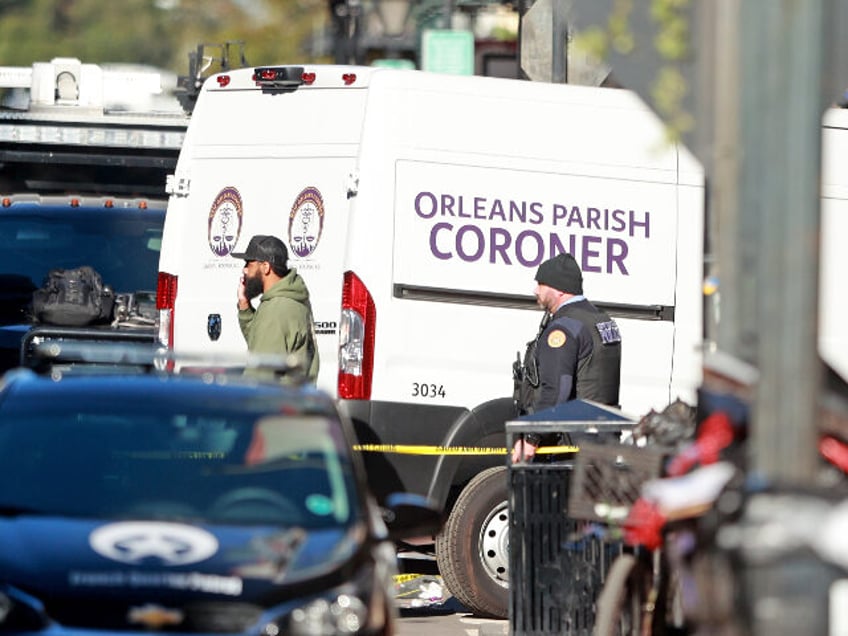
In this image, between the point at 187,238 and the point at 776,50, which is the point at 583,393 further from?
the point at 776,50

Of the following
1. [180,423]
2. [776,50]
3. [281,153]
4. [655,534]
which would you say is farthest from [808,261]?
[281,153]

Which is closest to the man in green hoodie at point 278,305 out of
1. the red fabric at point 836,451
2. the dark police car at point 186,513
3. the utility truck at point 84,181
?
the utility truck at point 84,181

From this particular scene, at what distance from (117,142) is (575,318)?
19.8 ft

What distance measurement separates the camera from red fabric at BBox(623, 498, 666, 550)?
7473mm

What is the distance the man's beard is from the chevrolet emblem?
214 inches

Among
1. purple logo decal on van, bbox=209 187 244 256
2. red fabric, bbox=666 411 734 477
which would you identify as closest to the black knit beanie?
purple logo decal on van, bbox=209 187 244 256

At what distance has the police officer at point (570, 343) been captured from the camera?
1155 centimetres

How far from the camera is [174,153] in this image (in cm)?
1670

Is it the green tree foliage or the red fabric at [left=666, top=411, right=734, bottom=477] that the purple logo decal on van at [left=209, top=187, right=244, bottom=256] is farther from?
the green tree foliage

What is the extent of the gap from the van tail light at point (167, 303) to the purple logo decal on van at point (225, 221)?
365 mm

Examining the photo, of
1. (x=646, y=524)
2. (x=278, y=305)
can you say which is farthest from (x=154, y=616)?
(x=278, y=305)

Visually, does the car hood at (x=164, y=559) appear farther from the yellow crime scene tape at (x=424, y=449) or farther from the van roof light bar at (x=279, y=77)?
the van roof light bar at (x=279, y=77)

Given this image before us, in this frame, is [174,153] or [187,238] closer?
[187,238]

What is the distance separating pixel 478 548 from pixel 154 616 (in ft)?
18.0
